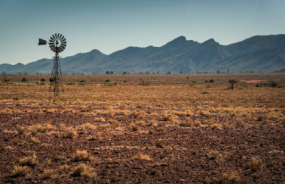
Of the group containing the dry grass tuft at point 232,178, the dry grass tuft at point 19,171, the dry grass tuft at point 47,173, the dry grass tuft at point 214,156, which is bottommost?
the dry grass tuft at point 214,156

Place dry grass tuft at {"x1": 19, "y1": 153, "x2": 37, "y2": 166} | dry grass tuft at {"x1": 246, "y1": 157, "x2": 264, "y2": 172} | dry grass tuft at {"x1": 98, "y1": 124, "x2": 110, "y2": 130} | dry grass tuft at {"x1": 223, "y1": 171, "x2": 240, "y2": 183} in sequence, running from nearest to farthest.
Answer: dry grass tuft at {"x1": 223, "y1": 171, "x2": 240, "y2": 183}, dry grass tuft at {"x1": 246, "y1": 157, "x2": 264, "y2": 172}, dry grass tuft at {"x1": 19, "y1": 153, "x2": 37, "y2": 166}, dry grass tuft at {"x1": 98, "y1": 124, "x2": 110, "y2": 130}

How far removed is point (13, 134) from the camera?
11.6m

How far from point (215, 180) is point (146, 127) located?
312 inches

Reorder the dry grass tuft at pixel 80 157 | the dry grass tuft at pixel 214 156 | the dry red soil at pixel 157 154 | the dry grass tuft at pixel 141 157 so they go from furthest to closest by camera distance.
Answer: the dry grass tuft at pixel 214 156 < the dry grass tuft at pixel 141 157 < the dry grass tuft at pixel 80 157 < the dry red soil at pixel 157 154

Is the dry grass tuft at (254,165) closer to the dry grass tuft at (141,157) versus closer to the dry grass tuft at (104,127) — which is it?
the dry grass tuft at (141,157)

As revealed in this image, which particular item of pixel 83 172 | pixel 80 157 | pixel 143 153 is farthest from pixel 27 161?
pixel 143 153

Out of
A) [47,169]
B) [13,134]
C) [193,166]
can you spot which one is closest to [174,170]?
[193,166]

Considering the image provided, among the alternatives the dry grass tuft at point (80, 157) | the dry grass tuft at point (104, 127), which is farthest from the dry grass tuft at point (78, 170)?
the dry grass tuft at point (104, 127)

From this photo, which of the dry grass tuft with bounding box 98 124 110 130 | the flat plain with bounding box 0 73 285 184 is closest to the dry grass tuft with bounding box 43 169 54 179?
the flat plain with bounding box 0 73 285 184

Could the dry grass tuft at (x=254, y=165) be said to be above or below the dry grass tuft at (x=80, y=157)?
below

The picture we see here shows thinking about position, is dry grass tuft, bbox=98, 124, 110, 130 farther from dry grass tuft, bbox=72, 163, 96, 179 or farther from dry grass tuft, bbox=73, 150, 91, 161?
dry grass tuft, bbox=72, 163, 96, 179

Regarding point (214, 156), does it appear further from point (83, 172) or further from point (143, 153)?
point (83, 172)

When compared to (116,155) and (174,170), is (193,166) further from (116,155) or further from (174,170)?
(116,155)

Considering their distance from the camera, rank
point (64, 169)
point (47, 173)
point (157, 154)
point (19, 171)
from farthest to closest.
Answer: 1. point (157, 154)
2. point (64, 169)
3. point (47, 173)
4. point (19, 171)
